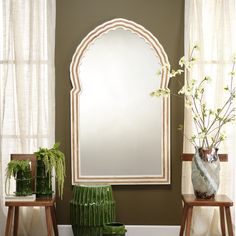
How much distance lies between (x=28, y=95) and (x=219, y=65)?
1627 millimetres

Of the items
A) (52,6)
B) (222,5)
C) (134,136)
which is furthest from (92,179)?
(222,5)

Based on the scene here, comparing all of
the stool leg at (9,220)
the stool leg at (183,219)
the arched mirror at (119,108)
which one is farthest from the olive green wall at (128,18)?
the stool leg at (9,220)

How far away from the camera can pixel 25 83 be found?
180 inches

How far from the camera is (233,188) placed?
4.52 meters

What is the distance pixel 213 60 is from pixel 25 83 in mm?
1598

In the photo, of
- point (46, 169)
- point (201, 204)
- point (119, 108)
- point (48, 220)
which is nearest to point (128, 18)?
point (119, 108)

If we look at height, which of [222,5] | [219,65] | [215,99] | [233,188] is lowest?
[233,188]

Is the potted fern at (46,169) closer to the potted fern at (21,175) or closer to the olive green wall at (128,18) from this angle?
the potted fern at (21,175)

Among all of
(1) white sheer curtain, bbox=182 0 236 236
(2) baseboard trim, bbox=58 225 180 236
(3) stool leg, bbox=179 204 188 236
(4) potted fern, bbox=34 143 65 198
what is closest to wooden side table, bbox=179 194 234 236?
(3) stool leg, bbox=179 204 188 236

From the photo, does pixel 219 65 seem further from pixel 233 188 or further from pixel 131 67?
pixel 233 188

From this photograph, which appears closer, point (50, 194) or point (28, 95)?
point (50, 194)

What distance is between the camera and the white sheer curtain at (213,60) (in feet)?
14.8

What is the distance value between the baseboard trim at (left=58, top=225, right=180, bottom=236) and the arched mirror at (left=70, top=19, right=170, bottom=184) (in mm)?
401

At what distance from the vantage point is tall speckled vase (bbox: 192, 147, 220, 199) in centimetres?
407
